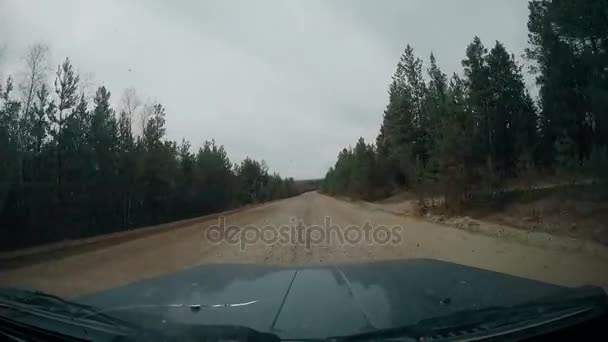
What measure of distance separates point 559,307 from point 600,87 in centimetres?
2125

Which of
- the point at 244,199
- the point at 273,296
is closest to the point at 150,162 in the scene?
the point at 273,296

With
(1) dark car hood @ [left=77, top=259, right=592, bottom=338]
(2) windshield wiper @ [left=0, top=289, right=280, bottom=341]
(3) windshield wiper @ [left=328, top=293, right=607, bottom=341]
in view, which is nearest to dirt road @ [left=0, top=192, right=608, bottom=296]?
(1) dark car hood @ [left=77, top=259, right=592, bottom=338]

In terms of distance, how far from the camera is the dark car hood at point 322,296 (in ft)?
7.43

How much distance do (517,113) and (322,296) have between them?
37.5m

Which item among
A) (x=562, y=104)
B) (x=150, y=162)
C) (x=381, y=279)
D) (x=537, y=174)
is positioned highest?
(x=562, y=104)

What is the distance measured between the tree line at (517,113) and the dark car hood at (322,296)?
45.1 feet

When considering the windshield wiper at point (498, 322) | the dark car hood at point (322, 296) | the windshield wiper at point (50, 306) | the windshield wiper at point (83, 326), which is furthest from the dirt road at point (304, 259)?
the windshield wiper at point (498, 322)

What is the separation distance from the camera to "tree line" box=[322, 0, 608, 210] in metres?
17.6

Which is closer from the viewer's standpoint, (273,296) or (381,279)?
(273,296)

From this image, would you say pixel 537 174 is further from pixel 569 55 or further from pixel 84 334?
pixel 84 334

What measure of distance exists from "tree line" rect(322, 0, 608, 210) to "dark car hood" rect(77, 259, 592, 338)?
45.1 feet

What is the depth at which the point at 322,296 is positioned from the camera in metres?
2.99

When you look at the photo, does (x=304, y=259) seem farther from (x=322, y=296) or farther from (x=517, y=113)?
(x=517, y=113)

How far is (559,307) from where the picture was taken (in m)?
2.11
